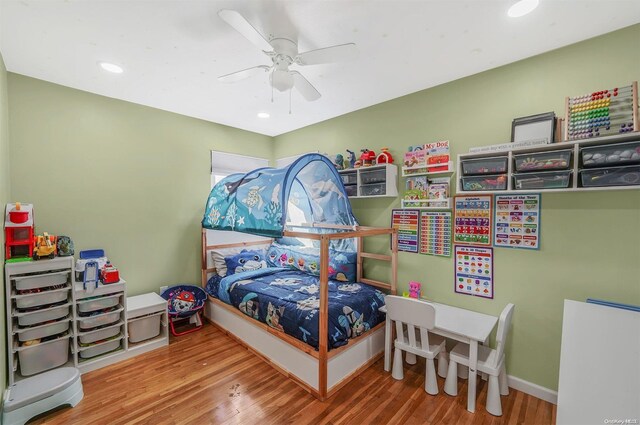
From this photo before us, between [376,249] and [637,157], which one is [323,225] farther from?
[637,157]

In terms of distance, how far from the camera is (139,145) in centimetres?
317

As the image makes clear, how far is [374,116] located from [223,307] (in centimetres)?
287

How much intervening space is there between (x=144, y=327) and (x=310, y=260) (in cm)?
192

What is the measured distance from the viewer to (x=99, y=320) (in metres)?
2.54

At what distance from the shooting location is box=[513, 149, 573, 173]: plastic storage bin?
1.84m

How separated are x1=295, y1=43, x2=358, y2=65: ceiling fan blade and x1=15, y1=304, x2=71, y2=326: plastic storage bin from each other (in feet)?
9.38

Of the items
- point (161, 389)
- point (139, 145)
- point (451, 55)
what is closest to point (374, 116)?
point (451, 55)

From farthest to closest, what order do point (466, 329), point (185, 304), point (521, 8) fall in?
point (185, 304)
point (466, 329)
point (521, 8)

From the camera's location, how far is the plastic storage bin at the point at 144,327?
2783 millimetres

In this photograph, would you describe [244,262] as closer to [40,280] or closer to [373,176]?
[40,280]

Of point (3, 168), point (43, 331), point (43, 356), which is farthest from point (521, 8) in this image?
Answer: point (43, 356)

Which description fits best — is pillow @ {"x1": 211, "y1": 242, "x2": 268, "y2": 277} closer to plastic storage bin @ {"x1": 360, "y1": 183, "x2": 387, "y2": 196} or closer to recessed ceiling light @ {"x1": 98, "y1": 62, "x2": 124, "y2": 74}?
plastic storage bin @ {"x1": 360, "y1": 183, "x2": 387, "y2": 196}

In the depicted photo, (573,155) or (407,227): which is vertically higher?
(573,155)

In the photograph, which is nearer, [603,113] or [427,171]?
[603,113]
